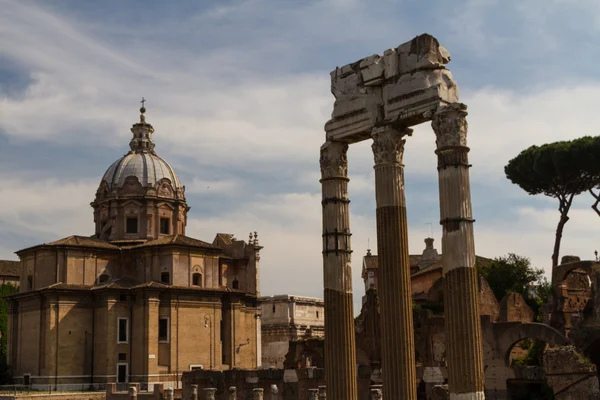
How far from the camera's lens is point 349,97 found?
15570 millimetres

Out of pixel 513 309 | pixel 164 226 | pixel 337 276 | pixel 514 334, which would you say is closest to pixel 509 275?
pixel 513 309

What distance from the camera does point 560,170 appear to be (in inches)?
1564

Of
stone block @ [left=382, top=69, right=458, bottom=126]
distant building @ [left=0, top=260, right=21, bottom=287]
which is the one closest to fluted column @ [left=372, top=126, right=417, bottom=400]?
stone block @ [left=382, top=69, right=458, bottom=126]

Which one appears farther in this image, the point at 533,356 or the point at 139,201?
the point at 139,201

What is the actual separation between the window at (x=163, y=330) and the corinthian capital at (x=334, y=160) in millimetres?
27662

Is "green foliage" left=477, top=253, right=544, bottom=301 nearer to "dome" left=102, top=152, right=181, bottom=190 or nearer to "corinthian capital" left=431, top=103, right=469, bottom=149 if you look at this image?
"dome" left=102, top=152, right=181, bottom=190

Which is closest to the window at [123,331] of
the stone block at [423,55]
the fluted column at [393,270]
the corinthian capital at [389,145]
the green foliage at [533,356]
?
the green foliage at [533,356]

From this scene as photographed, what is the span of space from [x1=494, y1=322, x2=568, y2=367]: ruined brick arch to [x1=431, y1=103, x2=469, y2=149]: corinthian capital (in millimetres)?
17459

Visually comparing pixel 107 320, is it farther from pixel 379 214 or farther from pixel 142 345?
pixel 379 214

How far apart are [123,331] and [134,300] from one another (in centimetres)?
172

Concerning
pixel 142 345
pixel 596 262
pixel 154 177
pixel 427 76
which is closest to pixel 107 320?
pixel 142 345

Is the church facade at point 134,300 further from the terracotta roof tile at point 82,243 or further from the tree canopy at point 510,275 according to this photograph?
the tree canopy at point 510,275

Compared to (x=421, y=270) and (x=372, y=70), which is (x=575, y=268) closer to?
(x=421, y=270)

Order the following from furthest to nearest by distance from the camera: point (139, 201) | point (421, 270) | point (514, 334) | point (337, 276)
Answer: point (421, 270) → point (139, 201) → point (514, 334) → point (337, 276)
